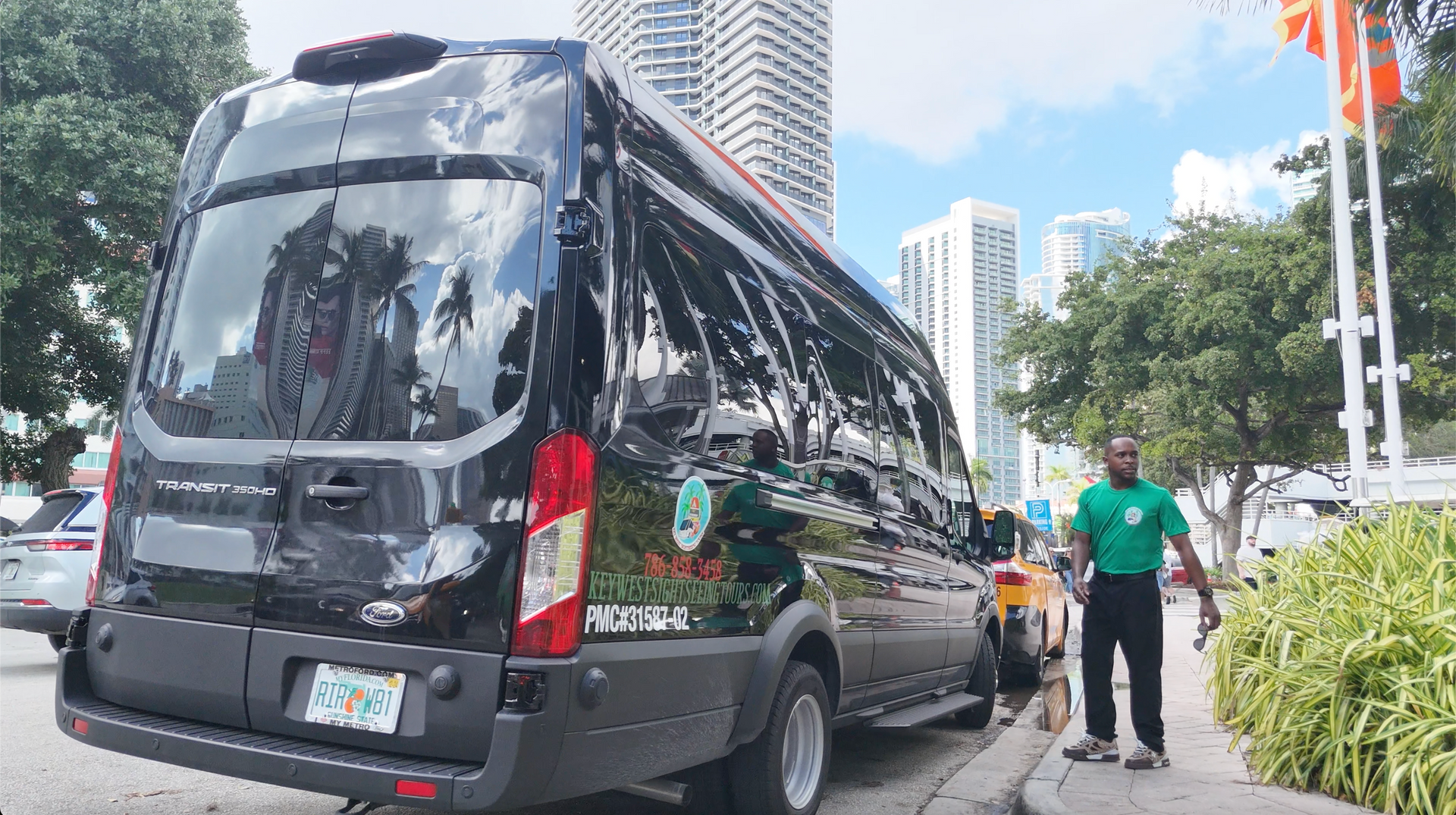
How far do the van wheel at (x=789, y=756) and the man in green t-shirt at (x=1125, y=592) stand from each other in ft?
6.24

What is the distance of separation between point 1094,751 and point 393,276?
4.45 meters

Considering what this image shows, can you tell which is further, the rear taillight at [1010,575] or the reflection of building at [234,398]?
the rear taillight at [1010,575]

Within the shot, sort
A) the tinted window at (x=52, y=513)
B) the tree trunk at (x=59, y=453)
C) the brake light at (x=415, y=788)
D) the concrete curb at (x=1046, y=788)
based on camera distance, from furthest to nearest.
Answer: the tree trunk at (x=59, y=453) → the tinted window at (x=52, y=513) → the concrete curb at (x=1046, y=788) → the brake light at (x=415, y=788)

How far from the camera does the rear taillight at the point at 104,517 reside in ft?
12.2

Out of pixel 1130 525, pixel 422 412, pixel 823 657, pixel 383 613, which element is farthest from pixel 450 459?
pixel 1130 525

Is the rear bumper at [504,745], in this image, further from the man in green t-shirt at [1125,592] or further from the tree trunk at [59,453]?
the tree trunk at [59,453]

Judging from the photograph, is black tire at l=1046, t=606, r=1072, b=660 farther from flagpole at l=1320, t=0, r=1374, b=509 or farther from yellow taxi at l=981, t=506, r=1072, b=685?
flagpole at l=1320, t=0, r=1374, b=509

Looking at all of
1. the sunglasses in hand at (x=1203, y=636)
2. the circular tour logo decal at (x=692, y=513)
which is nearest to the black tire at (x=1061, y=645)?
the sunglasses in hand at (x=1203, y=636)

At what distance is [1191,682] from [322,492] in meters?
8.43

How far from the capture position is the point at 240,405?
3.58 metres

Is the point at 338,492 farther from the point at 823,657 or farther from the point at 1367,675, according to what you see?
the point at 1367,675

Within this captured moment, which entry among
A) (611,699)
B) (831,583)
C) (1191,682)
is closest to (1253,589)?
(1191,682)

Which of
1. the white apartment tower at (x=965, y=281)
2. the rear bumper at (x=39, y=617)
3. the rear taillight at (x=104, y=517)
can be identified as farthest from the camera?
the white apartment tower at (x=965, y=281)

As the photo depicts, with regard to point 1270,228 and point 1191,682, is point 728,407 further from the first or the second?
point 1270,228
